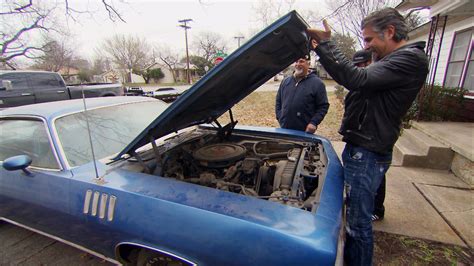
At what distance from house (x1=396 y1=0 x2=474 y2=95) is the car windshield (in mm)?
5986

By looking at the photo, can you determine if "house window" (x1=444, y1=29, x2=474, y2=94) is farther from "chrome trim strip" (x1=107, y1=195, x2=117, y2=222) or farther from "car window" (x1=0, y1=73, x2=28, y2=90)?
"car window" (x1=0, y1=73, x2=28, y2=90)

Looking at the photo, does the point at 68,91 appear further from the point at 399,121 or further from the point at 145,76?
the point at 145,76

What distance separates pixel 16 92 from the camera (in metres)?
7.48

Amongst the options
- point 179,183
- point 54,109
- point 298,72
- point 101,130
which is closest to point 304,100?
point 298,72

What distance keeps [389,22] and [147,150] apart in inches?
82.5

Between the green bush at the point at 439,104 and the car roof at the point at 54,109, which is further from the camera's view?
the green bush at the point at 439,104

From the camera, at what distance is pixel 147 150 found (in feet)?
7.02

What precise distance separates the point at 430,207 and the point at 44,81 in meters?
11.1

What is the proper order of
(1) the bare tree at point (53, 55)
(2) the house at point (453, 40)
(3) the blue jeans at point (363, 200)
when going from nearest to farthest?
(3) the blue jeans at point (363, 200) < (2) the house at point (453, 40) < (1) the bare tree at point (53, 55)

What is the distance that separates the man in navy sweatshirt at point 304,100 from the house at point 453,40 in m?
3.70

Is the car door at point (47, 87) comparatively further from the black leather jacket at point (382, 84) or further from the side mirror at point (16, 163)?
the black leather jacket at point (382, 84)

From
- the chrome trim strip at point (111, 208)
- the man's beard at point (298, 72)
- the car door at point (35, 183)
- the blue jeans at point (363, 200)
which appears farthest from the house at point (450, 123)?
the car door at point (35, 183)

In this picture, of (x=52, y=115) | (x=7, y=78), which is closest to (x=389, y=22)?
(x=52, y=115)

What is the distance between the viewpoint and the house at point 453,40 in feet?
16.8
